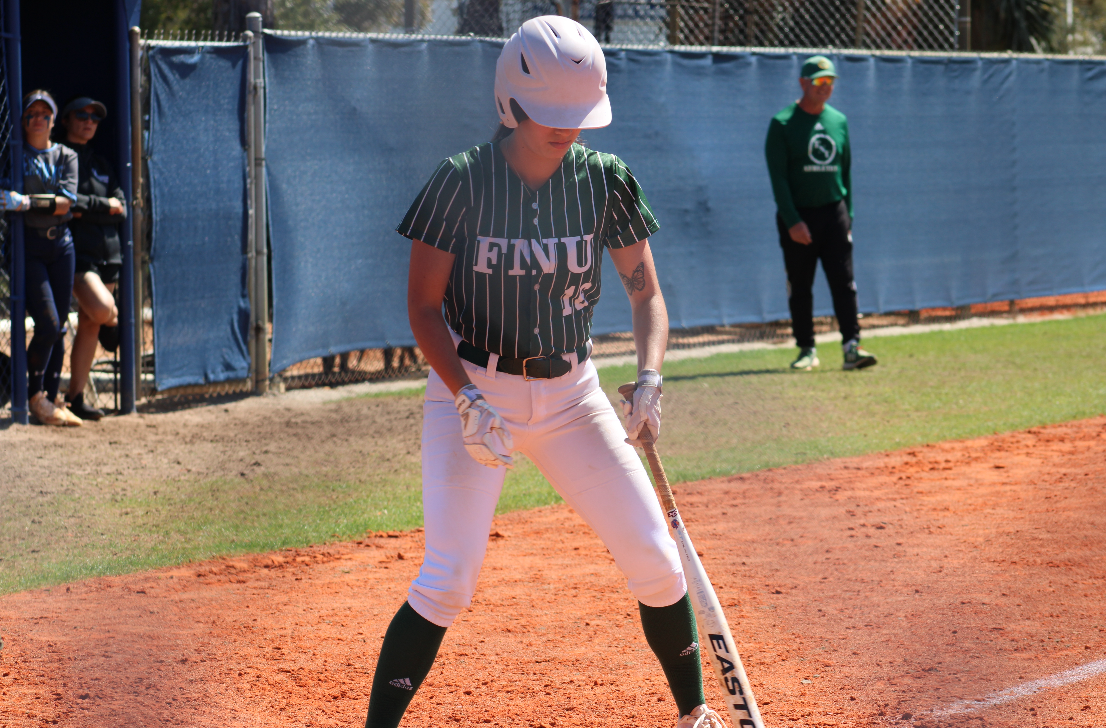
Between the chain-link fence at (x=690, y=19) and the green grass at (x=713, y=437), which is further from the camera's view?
the chain-link fence at (x=690, y=19)

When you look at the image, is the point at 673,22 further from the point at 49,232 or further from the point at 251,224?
the point at 49,232

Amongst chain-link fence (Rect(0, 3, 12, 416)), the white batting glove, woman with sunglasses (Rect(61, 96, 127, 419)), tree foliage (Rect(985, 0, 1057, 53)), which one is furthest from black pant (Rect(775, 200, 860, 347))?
tree foliage (Rect(985, 0, 1057, 53))

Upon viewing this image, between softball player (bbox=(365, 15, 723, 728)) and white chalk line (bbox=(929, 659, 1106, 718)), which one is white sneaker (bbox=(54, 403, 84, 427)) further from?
white chalk line (bbox=(929, 659, 1106, 718))

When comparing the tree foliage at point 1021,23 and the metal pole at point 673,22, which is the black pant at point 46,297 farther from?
the tree foliage at point 1021,23

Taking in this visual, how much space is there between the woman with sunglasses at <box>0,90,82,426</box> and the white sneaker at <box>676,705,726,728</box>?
5545mm

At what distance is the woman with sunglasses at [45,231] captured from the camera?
7.09 metres

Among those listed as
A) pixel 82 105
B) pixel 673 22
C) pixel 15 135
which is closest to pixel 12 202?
pixel 15 135

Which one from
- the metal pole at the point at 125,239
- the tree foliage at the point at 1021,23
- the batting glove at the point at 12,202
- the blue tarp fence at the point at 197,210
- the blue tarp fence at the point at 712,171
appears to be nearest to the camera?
the batting glove at the point at 12,202

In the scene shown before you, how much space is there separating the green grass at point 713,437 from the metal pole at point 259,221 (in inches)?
43.8

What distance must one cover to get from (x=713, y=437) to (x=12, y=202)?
178 inches

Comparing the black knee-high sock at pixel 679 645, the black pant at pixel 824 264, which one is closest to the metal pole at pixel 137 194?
the black pant at pixel 824 264

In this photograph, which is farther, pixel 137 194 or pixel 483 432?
pixel 137 194

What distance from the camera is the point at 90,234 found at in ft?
24.7

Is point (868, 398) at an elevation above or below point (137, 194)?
below
